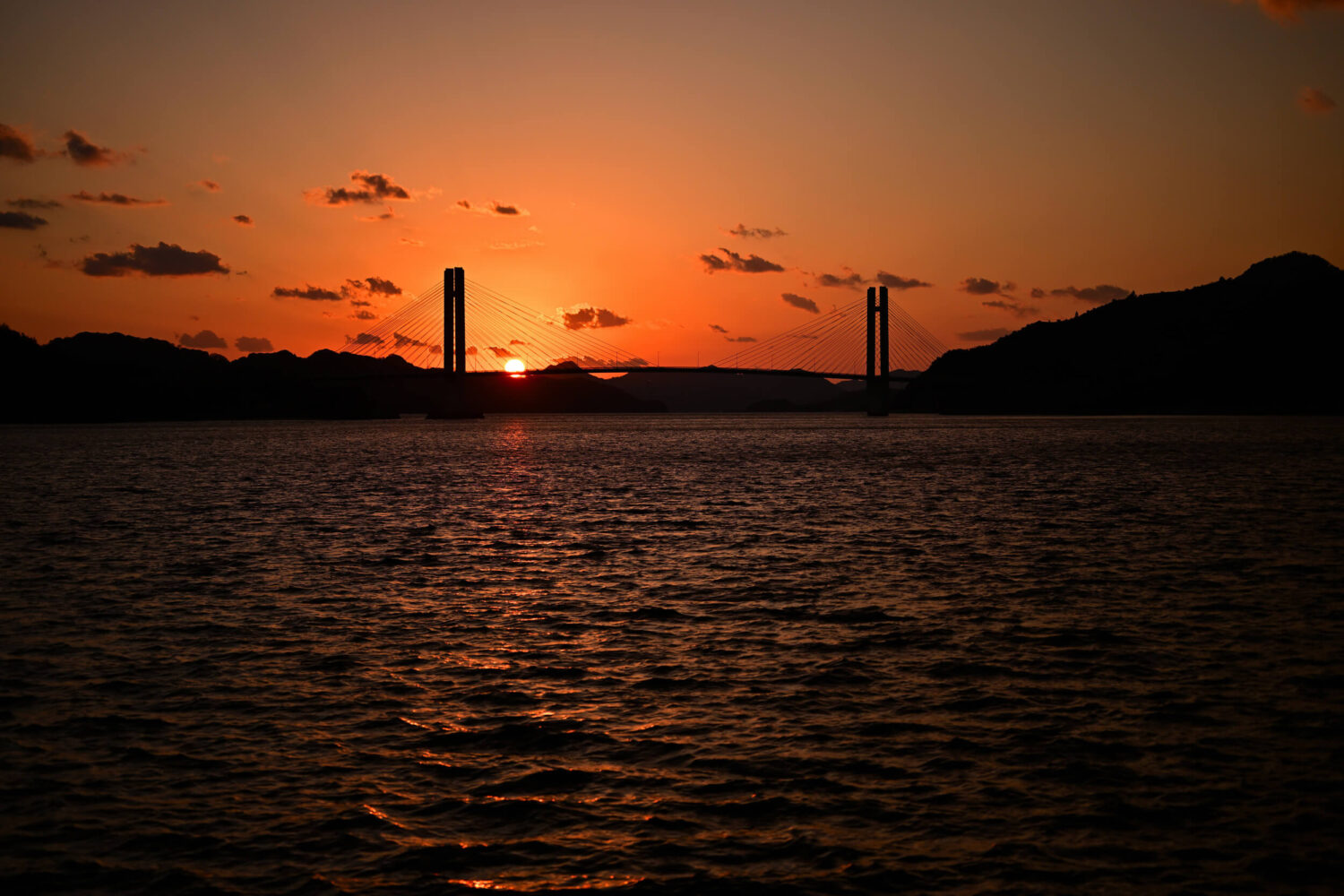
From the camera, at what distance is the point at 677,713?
11023 mm

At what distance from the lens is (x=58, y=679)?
12531 mm

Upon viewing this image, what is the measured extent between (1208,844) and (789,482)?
138 ft

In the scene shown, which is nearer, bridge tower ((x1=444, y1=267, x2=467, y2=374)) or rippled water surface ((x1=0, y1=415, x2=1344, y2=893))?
rippled water surface ((x1=0, y1=415, x2=1344, y2=893))

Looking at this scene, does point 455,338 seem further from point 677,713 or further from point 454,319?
point 677,713

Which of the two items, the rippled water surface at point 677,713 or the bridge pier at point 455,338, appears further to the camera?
the bridge pier at point 455,338

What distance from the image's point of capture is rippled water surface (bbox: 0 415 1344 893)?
24.6ft

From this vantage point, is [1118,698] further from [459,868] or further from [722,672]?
[459,868]

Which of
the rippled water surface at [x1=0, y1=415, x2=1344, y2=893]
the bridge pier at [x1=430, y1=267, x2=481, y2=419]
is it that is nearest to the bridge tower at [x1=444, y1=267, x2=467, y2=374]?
the bridge pier at [x1=430, y1=267, x2=481, y2=419]

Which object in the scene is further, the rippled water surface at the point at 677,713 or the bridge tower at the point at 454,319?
the bridge tower at the point at 454,319

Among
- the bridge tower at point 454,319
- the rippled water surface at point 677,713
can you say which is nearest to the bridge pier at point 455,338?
the bridge tower at point 454,319

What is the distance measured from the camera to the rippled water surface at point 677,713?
7.48m

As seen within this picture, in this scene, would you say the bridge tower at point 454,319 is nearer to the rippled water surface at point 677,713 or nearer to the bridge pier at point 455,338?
the bridge pier at point 455,338

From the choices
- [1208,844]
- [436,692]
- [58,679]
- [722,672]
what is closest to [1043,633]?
[722,672]

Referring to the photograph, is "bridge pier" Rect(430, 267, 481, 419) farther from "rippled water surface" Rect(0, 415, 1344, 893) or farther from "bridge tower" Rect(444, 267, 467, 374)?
"rippled water surface" Rect(0, 415, 1344, 893)
